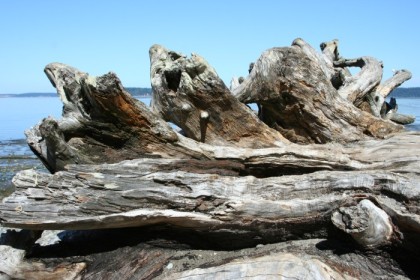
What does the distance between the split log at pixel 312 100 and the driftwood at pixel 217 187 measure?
1 cm

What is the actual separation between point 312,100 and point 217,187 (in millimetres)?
1964

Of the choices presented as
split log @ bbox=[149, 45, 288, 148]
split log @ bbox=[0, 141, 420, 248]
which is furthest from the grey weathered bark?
split log @ bbox=[0, 141, 420, 248]

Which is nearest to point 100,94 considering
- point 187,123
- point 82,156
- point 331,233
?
point 82,156

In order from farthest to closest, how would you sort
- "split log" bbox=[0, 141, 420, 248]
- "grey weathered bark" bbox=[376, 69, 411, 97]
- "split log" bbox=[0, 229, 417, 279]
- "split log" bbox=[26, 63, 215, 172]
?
1. "grey weathered bark" bbox=[376, 69, 411, 97]
2. "split log" bbox=[26, 63, 215, 172]
3. "split log" bbox=[0, 141, 420, 248]
4. "split log" bbox=[0, 229, 417, 279]

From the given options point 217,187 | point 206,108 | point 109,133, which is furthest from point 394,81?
point 109,133

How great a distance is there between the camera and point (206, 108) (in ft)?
20.1

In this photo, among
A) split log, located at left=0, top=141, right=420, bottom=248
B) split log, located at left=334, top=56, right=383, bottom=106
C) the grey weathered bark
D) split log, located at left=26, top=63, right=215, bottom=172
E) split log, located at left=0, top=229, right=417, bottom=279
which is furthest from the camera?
the grey weathered bark

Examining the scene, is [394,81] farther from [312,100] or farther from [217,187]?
[217,187]

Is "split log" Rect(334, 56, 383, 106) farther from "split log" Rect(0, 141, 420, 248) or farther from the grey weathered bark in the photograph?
"split log" Rect(0, 141, 420, 248)

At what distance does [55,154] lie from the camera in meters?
5.56

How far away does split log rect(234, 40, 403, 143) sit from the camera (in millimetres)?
6086

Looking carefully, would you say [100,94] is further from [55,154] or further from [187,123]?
[187,123]

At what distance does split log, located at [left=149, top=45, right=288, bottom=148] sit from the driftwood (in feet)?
0.06

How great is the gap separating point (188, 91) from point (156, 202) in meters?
1.65
